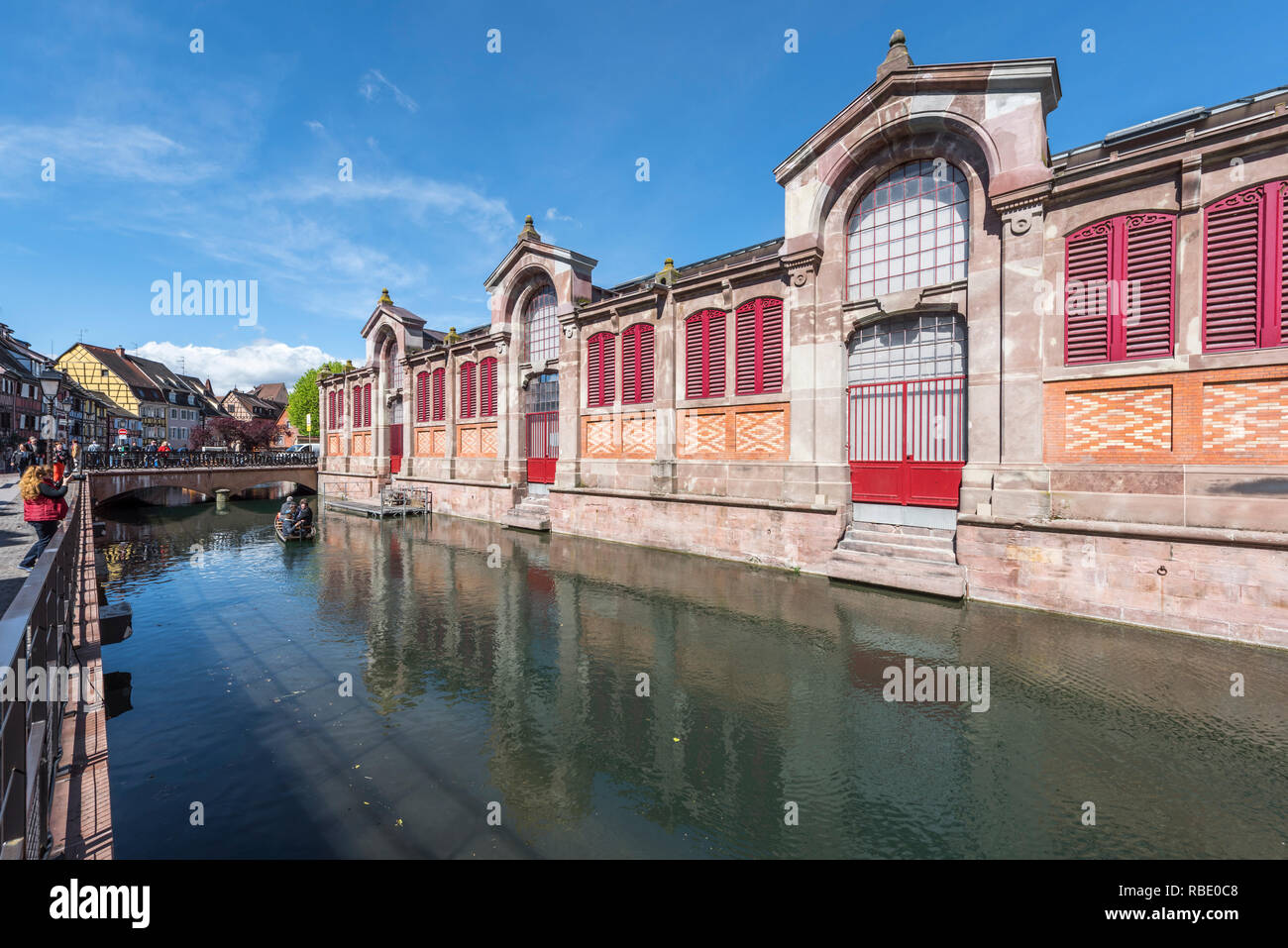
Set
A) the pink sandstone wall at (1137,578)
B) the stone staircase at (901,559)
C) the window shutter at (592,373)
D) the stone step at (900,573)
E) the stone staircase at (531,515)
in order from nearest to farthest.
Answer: the pink sandstone wall at (1137,578) → the stone step at (900,573) → the stone staircase at (901,559) → the window shutter at (592,373) → the stone staircase at (531,515)

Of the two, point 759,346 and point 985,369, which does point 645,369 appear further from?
point 985,369

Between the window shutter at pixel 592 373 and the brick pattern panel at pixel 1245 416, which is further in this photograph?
the window shutter at pixel 592 373

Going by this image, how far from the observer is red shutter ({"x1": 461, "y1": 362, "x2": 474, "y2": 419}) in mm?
27516

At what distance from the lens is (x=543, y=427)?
24016 mm

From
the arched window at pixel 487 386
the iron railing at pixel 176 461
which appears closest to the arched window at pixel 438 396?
the arched window at pixel 487 386

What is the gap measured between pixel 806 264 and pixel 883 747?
40.8ft

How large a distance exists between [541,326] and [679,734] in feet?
68.3

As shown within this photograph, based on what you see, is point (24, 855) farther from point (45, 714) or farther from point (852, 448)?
point (852, 448)

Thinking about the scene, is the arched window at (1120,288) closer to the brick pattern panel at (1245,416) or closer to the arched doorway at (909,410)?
the brick pattern panel at (1245,416)

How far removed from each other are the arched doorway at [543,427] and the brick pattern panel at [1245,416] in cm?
1942

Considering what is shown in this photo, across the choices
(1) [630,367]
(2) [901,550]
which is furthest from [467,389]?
(2) [901,550]

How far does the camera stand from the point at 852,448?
1454 cm

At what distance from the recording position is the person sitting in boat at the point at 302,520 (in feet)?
66.5
